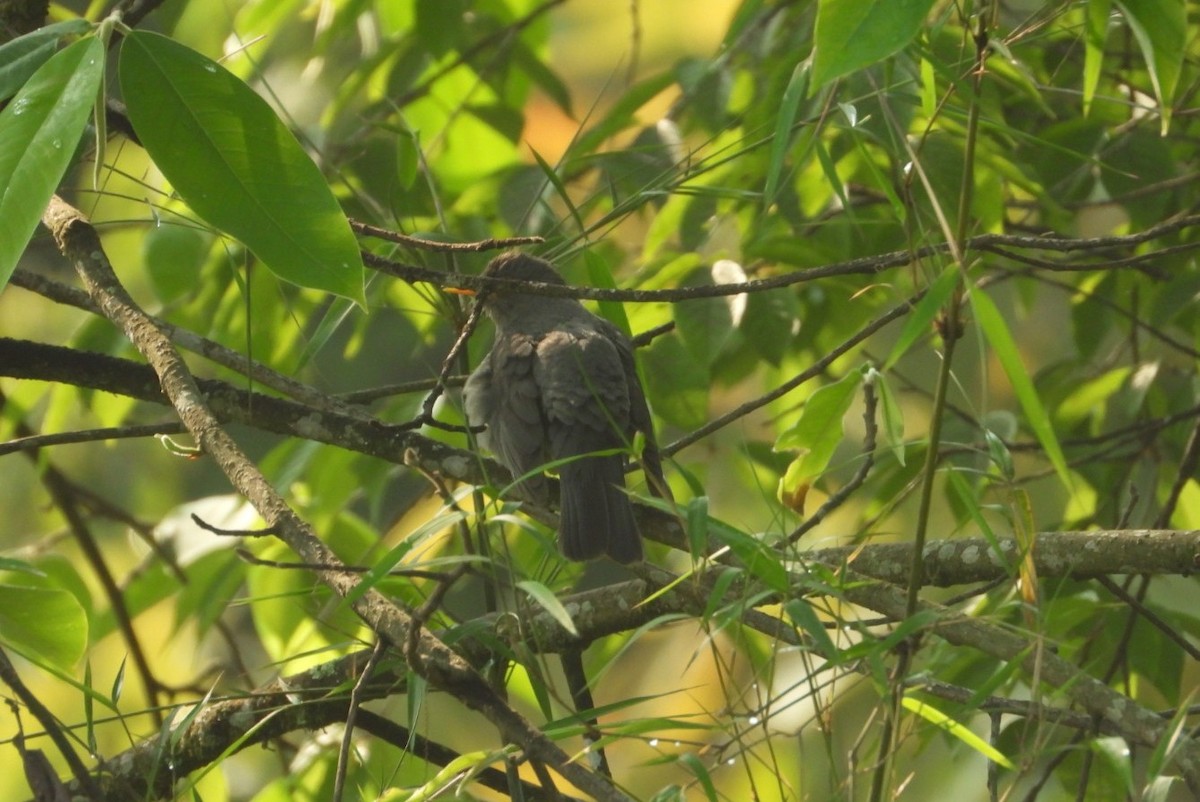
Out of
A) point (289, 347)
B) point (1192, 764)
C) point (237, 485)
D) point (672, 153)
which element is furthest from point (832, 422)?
point (289, 347)

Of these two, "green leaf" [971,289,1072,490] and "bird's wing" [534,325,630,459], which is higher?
"green leaf" [971,289,1072,490]

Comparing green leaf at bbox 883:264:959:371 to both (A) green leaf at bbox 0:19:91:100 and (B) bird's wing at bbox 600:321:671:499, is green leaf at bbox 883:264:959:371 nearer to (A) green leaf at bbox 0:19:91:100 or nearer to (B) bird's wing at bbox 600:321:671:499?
(A) green leaf at bbox 0:19:91:100

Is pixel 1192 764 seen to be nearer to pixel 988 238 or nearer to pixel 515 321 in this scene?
pixel 988 238

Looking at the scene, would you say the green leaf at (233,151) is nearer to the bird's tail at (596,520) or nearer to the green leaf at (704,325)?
the bird's tail at (596,520)

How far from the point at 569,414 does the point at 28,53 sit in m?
1.95

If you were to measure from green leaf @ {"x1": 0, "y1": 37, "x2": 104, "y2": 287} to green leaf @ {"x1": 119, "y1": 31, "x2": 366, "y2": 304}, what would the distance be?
0.10 m

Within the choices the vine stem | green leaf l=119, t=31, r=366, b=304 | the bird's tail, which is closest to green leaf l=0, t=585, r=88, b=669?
green leaf l=119, t=31, r=366, b=304

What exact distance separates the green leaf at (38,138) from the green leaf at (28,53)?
8 cm

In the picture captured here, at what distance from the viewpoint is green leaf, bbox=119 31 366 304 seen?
1.54 metres

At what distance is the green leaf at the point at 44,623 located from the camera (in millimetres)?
Result: 1995

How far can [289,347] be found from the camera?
11.8 ft

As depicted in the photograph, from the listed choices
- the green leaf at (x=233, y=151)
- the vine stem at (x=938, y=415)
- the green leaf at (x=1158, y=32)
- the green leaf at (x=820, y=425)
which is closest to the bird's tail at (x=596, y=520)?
the green leaf at (x=820, y=425)

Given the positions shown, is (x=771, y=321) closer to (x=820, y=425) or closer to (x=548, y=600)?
(x=820, y=425)

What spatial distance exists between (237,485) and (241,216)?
532mm
